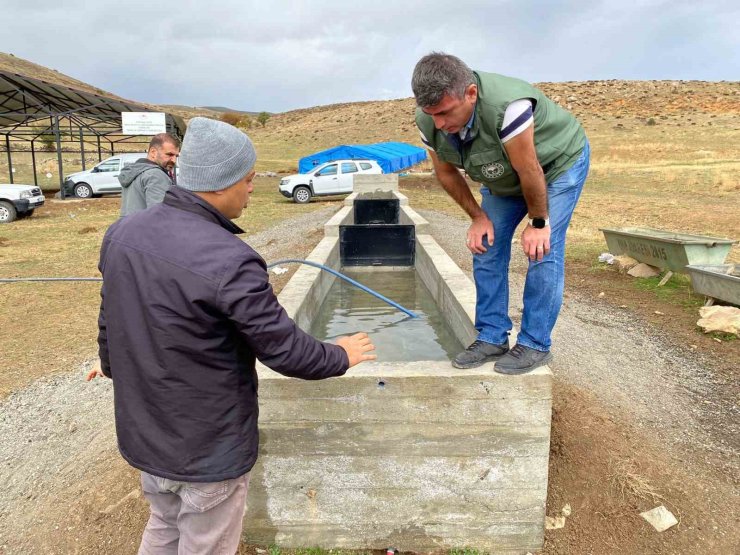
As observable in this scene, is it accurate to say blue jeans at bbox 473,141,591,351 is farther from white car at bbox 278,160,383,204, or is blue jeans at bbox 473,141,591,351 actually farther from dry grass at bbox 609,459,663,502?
white car at bbox 278,160,383,204

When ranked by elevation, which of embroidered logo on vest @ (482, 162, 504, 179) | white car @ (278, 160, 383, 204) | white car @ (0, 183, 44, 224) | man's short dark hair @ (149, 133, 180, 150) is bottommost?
white car @ (0, 183, 44, 224)

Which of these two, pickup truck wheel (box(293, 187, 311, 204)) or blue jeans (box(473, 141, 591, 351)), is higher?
blue jeans (box(473, 141, 591, 351))

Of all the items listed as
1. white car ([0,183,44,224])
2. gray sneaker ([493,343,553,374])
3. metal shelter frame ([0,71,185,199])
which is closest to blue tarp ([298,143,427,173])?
metal shelter frame ([0,71,185,199])

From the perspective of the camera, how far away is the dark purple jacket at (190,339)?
169 centimetres

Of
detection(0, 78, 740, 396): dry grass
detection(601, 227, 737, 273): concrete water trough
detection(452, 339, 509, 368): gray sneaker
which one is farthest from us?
detection(601, 227, 737, 273): concrete water trough

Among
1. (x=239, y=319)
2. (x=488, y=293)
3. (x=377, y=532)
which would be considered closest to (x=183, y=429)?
(x=239, y=319)

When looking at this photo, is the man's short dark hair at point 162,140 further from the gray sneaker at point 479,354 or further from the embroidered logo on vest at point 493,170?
the gray sneaker at point 479,354

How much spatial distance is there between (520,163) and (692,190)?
66.7ft

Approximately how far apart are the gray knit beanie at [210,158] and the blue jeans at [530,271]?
1.70 metres

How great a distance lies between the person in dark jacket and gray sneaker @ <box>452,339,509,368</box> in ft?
8.59

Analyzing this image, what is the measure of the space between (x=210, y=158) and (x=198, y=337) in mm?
571

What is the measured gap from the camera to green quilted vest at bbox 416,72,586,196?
99.0 inches

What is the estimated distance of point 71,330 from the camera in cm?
625

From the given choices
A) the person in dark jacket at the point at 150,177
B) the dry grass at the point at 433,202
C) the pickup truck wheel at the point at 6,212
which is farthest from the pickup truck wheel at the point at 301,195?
the person in dark jacket at the point at 150,177
